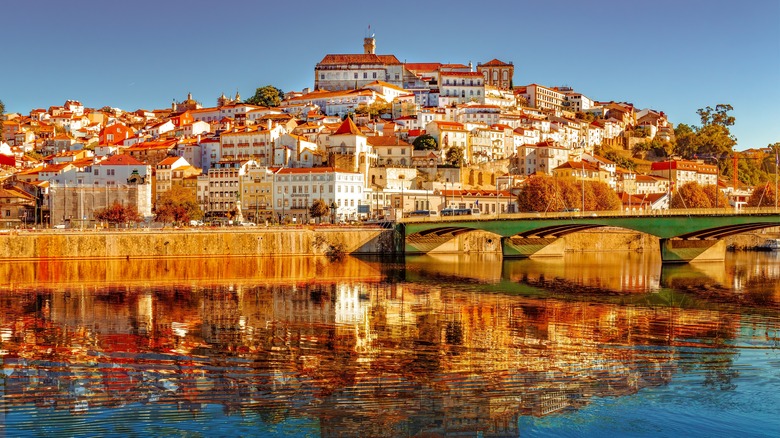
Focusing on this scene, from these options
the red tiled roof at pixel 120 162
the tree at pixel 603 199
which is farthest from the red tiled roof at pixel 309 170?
the tree at pixel 603 199

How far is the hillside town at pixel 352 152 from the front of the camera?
3071 inches

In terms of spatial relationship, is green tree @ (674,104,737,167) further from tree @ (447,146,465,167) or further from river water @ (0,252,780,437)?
river water @ (0,252,780,437)

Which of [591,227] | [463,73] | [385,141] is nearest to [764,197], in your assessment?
[591,227]

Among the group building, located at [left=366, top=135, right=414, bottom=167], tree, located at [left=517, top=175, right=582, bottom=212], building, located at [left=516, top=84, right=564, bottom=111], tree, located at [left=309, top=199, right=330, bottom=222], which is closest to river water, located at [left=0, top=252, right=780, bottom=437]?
tree, located at [left=309, top=199, right=330, bottom=222]

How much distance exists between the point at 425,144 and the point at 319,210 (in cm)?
2341

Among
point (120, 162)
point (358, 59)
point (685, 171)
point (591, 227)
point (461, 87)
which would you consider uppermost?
point (358, 59)

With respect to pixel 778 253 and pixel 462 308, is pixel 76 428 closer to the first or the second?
pixel 462 308

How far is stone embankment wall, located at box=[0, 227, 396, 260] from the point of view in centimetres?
5431

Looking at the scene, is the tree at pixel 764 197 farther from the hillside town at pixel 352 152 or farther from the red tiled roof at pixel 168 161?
the red tiled roof at pixel 168 161

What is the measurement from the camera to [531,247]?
6209 centimetres

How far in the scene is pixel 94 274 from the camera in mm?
44562

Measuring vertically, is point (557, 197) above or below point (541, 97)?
below

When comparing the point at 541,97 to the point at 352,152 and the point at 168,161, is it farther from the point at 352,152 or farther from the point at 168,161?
the point at 168,161

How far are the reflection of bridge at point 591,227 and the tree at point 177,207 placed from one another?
1996 cm
